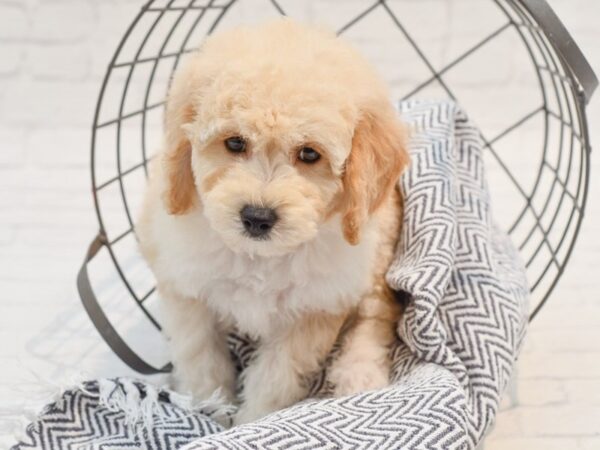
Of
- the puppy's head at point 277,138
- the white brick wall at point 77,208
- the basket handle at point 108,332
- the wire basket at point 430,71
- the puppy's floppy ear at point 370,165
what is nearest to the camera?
the puppy's head at point 277,138

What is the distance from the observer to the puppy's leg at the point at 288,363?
2.12 metres

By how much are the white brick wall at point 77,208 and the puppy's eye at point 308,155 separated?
883 mm

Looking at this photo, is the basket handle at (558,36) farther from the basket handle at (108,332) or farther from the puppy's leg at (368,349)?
the basket handle at (108,332)

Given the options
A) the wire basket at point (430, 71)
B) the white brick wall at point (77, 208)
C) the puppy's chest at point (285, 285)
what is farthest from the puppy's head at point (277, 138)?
the wire basket at point (430, 71)

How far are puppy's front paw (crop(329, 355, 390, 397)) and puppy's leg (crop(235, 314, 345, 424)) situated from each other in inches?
2.2

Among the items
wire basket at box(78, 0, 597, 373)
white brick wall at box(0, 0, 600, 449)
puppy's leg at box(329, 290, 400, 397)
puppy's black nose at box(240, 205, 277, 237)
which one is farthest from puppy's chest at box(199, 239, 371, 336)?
wire basket at box(78, 0, 597, 373)

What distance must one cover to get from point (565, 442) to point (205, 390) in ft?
3.02

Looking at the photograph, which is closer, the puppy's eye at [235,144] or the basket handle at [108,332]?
the puppy's eye at [235,144]

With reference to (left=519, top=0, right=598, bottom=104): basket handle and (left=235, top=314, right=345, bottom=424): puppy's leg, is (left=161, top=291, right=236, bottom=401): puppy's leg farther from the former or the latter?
(left=519, top=0, right=598, bottom=104): basket handle

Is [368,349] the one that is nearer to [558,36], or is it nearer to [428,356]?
[428,356]

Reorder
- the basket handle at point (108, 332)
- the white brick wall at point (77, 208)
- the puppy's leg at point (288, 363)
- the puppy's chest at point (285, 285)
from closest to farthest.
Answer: the puppy's chest at point (285, 285), the puppy's leg at point (288, 363), the basket handle at point (108, 332), the white brick wall at point (77, 208)

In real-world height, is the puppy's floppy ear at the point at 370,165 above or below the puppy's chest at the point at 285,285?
above

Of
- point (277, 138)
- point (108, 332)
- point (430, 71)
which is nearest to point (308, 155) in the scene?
point (277, 138)

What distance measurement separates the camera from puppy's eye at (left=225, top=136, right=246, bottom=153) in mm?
1796
